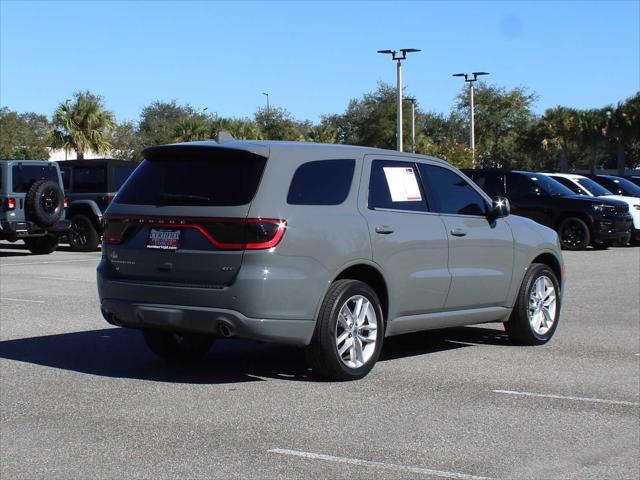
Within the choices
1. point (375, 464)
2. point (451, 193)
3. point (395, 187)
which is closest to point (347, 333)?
point (395, 187)

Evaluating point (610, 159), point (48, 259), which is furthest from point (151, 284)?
point (610, 159)

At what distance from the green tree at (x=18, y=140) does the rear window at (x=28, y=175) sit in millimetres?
52407

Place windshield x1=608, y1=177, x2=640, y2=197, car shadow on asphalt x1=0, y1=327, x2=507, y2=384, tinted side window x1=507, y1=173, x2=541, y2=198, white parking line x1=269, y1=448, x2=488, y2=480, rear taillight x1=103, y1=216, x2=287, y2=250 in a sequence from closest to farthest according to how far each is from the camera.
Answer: white parking line x1=269, y1=448, x2=488, y2=480 → rear taillight x1=103, y1=216, x2=287, y2=250 → car shadow on asphalt x1=0, y1=327, x2=507, y2=384 → tinted side window x1=507, y1=173, x2=541, y2=198 → windshield x1=608, y1=177, x2=640, y2=197

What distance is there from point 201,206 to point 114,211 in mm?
928

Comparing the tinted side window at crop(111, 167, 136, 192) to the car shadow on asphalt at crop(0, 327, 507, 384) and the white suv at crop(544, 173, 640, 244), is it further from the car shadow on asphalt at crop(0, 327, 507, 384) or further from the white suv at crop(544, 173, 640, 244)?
the car shadow on asphalt at crop(0, 327, 507, 384)

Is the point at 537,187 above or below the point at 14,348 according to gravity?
above

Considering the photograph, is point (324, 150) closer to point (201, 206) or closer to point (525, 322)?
point (201, 206)

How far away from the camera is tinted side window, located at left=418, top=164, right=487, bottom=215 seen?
8906 millimetres

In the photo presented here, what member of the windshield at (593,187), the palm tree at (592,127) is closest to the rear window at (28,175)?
the windshield at (593,187)

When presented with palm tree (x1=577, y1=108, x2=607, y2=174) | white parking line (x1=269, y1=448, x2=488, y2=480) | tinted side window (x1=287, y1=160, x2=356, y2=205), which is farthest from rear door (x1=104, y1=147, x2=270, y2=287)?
palm tree (x1=577, y1=108, x2=607, y2=174)

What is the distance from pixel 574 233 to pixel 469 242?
1572cm

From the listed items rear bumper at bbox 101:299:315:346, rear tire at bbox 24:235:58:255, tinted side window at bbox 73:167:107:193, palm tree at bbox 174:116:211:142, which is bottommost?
rear tire at bbox 24:235:58:255

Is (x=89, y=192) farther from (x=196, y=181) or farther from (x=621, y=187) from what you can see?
(x=196, y=181)

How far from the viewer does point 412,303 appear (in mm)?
8500
